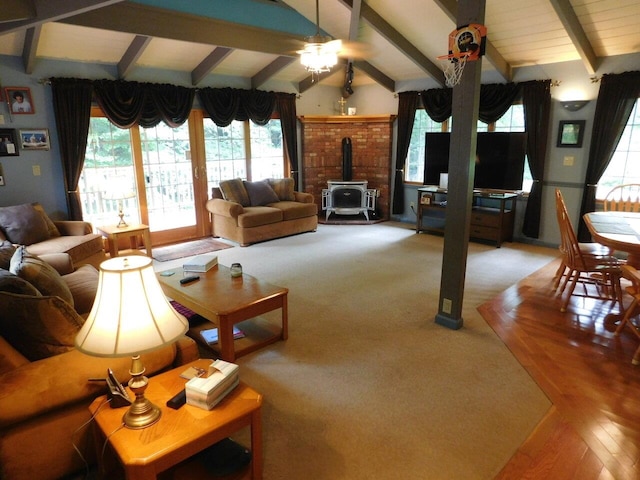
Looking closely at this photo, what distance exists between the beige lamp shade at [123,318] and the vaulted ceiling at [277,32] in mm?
2929

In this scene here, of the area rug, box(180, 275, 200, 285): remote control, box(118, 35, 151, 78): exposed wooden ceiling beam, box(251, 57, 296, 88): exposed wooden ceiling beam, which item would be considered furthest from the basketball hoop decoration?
the area rug

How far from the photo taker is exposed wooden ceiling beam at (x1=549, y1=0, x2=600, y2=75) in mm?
4277

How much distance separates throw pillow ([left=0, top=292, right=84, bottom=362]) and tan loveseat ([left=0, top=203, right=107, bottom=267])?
98.5 inches

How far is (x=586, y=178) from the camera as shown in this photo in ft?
17.8

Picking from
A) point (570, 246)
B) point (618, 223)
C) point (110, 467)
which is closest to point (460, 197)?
point (570, 246)

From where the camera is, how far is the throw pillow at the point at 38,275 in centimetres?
221

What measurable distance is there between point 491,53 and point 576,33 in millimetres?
1000

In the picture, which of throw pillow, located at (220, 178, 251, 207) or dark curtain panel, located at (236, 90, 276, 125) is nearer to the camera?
throw pillow, located at (220, 178, 251, 207)

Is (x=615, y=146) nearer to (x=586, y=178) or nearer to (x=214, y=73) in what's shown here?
(x=586, y=178)

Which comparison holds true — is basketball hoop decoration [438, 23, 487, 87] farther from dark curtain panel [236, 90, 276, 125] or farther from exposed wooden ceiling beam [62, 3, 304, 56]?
dark curtain panel [236, 90, 276, 125]

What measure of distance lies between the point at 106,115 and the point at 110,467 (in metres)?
4.58

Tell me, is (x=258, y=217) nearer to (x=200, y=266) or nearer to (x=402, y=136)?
(x=200, y=266)

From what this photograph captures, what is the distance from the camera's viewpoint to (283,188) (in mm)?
7023

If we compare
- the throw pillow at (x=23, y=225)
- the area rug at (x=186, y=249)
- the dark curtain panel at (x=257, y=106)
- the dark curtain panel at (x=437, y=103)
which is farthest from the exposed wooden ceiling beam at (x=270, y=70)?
the throw pillow at (x=23, y=225)
